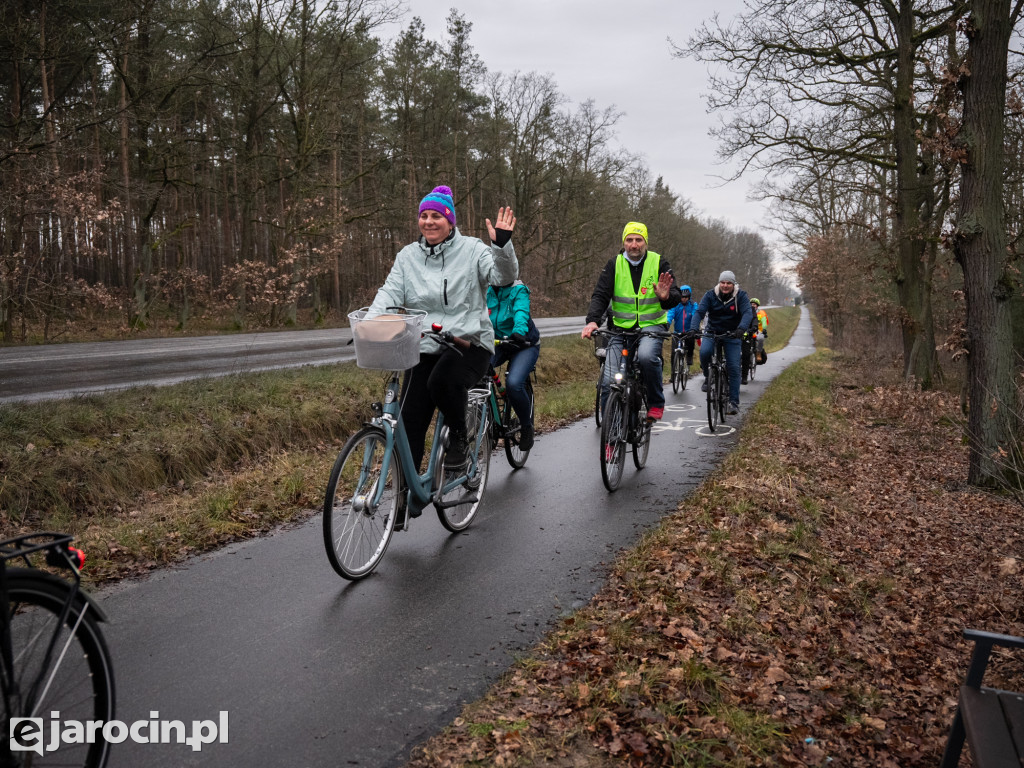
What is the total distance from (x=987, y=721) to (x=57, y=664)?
117 inches

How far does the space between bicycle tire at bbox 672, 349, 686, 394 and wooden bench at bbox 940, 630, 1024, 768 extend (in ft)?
40.3

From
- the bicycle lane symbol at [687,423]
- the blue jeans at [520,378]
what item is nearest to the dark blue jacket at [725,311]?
the bicycle lane symbol at [687,423]

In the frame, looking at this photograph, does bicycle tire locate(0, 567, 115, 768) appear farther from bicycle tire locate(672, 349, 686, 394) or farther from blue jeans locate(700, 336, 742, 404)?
bicycle tire locate(672, 349, 686, 394)

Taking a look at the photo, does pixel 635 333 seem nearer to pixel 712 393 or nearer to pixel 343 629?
pixel 712 393

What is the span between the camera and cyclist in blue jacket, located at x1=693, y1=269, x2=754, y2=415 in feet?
35.5

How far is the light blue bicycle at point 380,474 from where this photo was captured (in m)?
4.24

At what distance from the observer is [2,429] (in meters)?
6.60

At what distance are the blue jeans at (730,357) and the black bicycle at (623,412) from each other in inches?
127

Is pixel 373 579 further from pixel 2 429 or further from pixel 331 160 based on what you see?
pixel 331 160

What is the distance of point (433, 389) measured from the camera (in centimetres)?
498

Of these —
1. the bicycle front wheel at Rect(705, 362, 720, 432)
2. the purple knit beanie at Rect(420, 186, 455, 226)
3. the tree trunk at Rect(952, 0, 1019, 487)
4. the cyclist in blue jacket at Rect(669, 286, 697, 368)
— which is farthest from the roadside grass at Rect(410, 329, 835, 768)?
the cyclist in blue jacket at Rect(669, 286, 697, 368)

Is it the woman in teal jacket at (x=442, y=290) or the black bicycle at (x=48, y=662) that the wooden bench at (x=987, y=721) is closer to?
the black bicycle at (x=48, y=662)

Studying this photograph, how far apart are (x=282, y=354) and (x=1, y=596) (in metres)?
12.9

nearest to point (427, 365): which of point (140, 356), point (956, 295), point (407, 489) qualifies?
point (407, 489)
